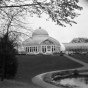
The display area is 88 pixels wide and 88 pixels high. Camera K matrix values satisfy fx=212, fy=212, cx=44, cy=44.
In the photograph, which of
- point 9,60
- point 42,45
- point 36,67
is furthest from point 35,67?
point 42,45

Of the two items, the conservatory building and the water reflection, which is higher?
the conservatory building

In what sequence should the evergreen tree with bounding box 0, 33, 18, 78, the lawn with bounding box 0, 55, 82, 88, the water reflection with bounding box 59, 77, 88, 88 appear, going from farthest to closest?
1. the lawn with bounding box 0, 55, 82, 88
2. the water reflection with bounding box 59, 77, 88, 88
3. the evergreen tree with bounding box 0, 33, 18, 78

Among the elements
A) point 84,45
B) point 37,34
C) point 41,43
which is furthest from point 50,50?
point 84,45

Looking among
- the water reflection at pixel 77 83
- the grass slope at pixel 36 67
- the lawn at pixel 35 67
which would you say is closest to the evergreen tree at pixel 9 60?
the lawn at pixel 35 67

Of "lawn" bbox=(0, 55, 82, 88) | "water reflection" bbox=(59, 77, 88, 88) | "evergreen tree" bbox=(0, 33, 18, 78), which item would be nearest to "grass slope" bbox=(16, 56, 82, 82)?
"lawn" bbox=(0, 55, 82, 88)

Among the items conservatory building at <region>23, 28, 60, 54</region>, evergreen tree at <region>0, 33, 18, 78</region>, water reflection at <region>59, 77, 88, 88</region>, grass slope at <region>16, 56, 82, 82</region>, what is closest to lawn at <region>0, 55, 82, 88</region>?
→ grass slope at <region>16, 56, 82, 82</region>

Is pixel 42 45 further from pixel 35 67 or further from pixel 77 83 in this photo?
pixel 77 83

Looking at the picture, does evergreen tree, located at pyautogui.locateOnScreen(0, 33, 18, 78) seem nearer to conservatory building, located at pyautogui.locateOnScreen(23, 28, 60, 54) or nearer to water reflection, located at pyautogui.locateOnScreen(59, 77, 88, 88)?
water reflection, located at pyautogui.locateOnScreen(59, 77, 88, 88)

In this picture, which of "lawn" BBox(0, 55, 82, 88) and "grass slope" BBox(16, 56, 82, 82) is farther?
"grass slope" BBox(16, 56, 82, 82)

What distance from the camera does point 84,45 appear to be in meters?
86.9

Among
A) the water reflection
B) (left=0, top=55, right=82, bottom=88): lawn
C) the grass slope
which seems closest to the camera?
the water reflection

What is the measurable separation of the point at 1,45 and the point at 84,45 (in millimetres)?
75640

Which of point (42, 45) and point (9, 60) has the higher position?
point (42, 45)

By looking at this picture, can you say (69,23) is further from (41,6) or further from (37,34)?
(37,34)
